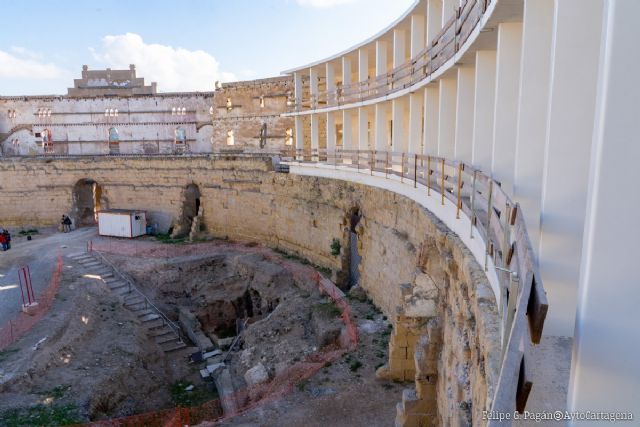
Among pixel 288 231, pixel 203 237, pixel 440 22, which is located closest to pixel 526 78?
pixel 440 22

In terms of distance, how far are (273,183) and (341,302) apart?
27.9 ft

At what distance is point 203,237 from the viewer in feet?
78.4

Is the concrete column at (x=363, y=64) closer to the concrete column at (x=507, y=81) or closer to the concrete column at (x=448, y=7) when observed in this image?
the concrete column at (x=448, y=7)

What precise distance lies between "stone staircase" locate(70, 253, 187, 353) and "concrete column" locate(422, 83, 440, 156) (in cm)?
1034

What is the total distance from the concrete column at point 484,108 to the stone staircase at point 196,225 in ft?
60.5

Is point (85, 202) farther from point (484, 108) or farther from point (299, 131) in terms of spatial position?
point (484, 108)

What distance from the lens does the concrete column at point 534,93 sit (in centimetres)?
497

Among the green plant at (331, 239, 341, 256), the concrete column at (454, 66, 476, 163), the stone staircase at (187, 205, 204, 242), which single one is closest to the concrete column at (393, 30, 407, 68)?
the concrete column at (454, 66, 476, 163)

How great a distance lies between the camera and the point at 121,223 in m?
24.6

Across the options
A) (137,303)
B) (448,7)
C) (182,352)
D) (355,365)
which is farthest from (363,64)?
(137,303)

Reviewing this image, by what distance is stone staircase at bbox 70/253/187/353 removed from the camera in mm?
16016

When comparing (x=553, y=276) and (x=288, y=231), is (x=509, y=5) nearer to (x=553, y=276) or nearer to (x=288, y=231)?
(x=553, y=276)

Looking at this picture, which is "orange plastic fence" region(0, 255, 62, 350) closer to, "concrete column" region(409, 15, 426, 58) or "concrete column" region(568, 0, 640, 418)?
"concrete column" region(409, 15, 426, 58)

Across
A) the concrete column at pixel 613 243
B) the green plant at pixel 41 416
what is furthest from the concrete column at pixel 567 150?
the green plant at pixel 41 416
